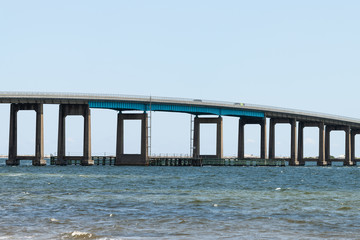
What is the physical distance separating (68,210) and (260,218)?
411 inches

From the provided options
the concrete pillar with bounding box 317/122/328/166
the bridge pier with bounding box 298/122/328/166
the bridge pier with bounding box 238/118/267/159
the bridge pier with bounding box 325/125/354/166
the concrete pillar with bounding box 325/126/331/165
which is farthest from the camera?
the concrete pillar with bounding box 325/126/331/165

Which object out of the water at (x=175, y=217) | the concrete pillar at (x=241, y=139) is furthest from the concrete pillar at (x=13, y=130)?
the water at (x=175, y=217)

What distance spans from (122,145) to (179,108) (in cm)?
1622

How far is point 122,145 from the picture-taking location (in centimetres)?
13675

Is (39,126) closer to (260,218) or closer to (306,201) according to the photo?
(306,201)

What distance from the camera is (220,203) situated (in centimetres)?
3928

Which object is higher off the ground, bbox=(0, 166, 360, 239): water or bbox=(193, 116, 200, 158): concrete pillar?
bbox=(193, 116, 200, 158): concrete pillar

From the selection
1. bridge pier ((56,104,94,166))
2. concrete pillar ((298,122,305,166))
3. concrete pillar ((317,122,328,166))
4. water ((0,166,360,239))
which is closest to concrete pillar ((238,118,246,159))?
concrete pillar ((298,122,305,166))

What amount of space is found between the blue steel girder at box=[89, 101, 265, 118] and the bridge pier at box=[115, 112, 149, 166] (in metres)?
2.09

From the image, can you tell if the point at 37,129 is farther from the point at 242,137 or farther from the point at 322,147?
the point at 322,147

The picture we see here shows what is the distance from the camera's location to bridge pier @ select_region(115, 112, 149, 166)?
134250 mm

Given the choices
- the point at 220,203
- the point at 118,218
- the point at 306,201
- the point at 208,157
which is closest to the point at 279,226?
the point at 118,218

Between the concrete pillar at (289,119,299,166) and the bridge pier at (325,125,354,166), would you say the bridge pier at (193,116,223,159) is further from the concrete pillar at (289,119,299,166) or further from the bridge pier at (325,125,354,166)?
the bridge pier at (325,125,354,166)

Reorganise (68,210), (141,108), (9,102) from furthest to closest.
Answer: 1. (141,108)
2. (9,102)
3. (68,210)
